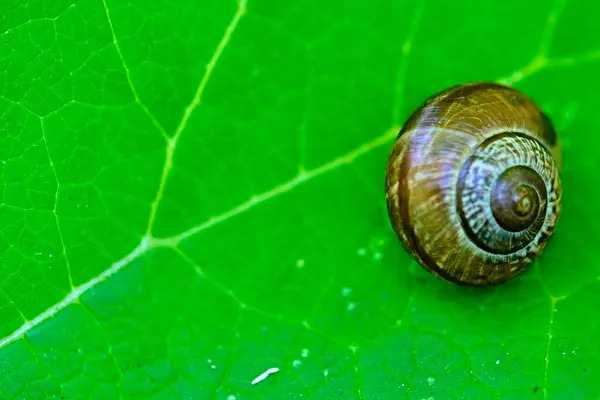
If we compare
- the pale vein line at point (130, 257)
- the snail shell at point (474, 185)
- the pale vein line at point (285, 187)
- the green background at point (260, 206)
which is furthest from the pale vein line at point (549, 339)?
the pale vein line at point (130, 257)

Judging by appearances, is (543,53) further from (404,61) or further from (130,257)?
(130,257)

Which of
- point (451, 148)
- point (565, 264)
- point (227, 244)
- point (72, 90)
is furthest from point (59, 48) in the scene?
point (565, 264)

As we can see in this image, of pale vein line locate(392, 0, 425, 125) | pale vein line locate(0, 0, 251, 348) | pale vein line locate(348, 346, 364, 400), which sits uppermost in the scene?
pale vein line locate(392, 0, 425, 125)

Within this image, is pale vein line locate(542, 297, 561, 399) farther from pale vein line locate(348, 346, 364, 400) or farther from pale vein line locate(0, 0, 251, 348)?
pale vein line locate(0, 0, 251, 348)

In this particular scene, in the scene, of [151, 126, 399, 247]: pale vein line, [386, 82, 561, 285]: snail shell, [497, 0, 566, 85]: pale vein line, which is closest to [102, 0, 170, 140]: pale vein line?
[151, 126, 399, 247]: pale vein line

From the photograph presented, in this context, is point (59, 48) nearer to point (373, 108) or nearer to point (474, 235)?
point (373, 108)

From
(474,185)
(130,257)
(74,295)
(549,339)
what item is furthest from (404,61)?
(74,295)

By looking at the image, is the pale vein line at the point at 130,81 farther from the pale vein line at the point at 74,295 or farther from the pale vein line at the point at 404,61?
the pale vein line at the point at 404,61
